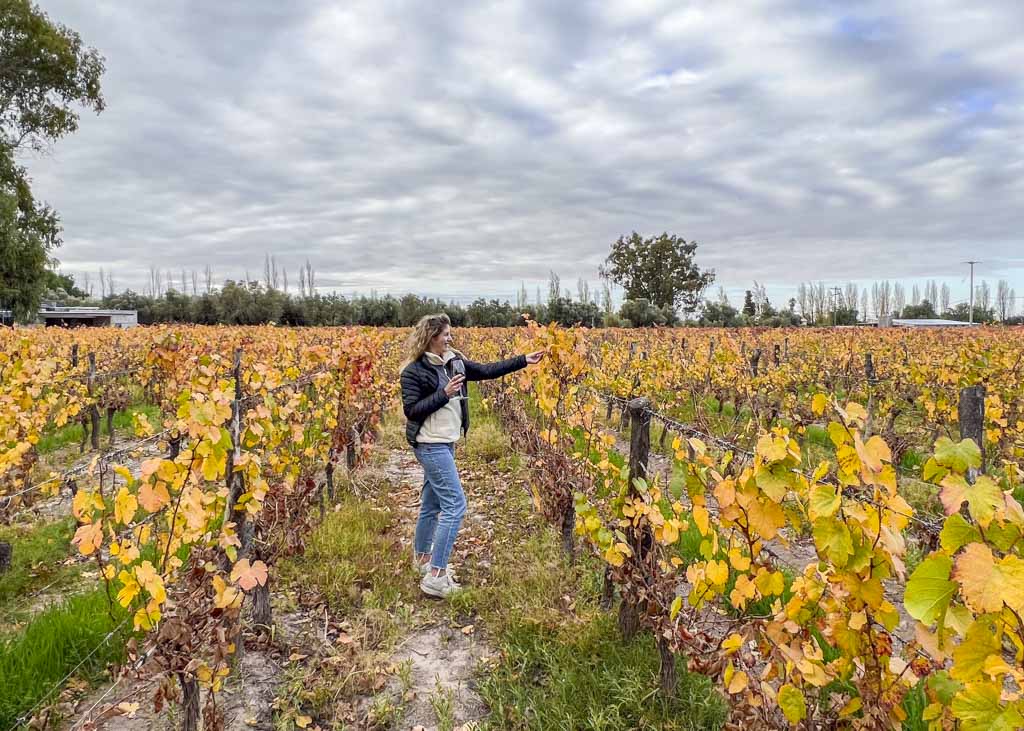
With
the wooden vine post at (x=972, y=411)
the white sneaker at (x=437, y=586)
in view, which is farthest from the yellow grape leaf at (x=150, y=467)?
the wooden vine post at (x=972, y=411)

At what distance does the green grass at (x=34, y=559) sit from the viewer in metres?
3.88

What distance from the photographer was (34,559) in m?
4.30

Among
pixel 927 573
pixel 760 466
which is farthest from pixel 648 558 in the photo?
pixel 927 573

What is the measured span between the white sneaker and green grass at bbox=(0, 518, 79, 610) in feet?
8.61

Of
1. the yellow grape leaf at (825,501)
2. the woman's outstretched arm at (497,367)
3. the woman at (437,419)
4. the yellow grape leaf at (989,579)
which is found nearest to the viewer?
the yellow grape leaf at (989,579)

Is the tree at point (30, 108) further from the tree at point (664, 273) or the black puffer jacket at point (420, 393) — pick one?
the tree at point (664, 273)

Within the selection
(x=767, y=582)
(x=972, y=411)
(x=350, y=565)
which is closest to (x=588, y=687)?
(x=767, y=582)

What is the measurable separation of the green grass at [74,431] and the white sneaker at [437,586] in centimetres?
488

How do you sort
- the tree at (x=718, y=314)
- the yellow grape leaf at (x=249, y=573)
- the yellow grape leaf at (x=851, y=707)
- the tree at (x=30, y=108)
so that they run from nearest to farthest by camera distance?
1. the yellow grape leaf at (x=851, y=707)
2. the yellow grape leaf at (x=249, y=573)
3. the tree at (x=30, y=108)
4. the tree at (x=718, y=314)

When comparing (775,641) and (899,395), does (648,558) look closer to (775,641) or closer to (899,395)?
(775,641)

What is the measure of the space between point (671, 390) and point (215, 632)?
27.6ft

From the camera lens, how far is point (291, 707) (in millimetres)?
2654

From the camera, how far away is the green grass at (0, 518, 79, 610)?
153 inches

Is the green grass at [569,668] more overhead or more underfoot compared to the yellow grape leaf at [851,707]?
more underfoot
